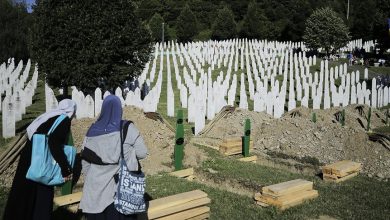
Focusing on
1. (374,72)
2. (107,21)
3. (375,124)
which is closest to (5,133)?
(107,21)

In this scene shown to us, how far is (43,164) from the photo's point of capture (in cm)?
411

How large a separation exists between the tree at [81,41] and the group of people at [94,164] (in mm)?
9658

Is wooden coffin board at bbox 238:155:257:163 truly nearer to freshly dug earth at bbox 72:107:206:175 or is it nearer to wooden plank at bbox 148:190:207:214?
freshly dug earth at bbox 72:107:206:175

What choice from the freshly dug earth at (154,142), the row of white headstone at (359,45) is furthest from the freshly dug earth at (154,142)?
the row of white headstone at (359,45)

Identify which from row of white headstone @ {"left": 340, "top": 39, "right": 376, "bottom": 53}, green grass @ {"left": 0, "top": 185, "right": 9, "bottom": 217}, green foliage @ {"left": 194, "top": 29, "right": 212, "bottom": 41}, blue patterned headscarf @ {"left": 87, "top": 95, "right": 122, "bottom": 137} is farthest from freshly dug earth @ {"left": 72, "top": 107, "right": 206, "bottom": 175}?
row of white headstone @ {"left": 340, "top": 39, "right": 376, "bottom": 53}

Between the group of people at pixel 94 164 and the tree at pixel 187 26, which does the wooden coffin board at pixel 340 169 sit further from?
the tree at pixel 187 26

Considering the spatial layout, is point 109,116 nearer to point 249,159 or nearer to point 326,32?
point 249,159

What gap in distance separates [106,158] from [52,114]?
72 cm

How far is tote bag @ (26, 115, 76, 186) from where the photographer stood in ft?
13.4

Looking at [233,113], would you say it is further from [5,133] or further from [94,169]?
[94,169]

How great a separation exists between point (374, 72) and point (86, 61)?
28.5 m

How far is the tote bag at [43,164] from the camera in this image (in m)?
4.08

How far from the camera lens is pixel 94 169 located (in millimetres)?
4156

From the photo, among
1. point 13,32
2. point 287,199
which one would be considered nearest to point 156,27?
point 13,32
